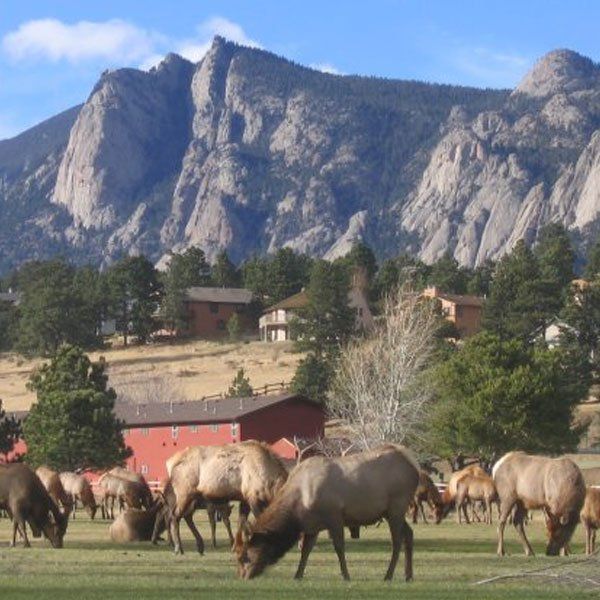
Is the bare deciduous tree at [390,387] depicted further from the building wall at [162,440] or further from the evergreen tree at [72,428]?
the building wall at [162,440]

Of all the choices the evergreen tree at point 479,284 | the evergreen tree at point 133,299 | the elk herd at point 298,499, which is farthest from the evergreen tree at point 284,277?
the elk herd at point 298,499

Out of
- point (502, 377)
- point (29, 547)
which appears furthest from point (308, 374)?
point (29, 547)

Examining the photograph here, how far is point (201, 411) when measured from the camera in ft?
288

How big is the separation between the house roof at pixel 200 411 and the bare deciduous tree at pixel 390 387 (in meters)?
10.4

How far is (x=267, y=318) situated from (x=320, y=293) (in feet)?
70.0

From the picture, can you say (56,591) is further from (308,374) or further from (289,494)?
(308,374)

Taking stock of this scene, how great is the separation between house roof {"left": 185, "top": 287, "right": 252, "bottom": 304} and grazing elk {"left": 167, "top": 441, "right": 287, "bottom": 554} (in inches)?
4448

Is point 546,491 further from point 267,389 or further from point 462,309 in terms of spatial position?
point 462,309

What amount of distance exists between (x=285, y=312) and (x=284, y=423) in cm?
5173

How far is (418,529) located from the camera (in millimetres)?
41781

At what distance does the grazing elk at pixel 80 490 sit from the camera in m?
51.5

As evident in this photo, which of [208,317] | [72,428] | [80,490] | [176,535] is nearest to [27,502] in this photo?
[176,535]

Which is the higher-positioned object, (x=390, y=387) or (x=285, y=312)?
(x=285, y=312)

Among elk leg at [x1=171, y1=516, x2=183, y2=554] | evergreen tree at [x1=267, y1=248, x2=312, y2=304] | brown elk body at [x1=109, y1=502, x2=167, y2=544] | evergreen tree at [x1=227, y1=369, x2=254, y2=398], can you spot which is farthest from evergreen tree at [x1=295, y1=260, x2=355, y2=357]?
elk leg at [x1=171, y1=516, x2=183, y2=554]
